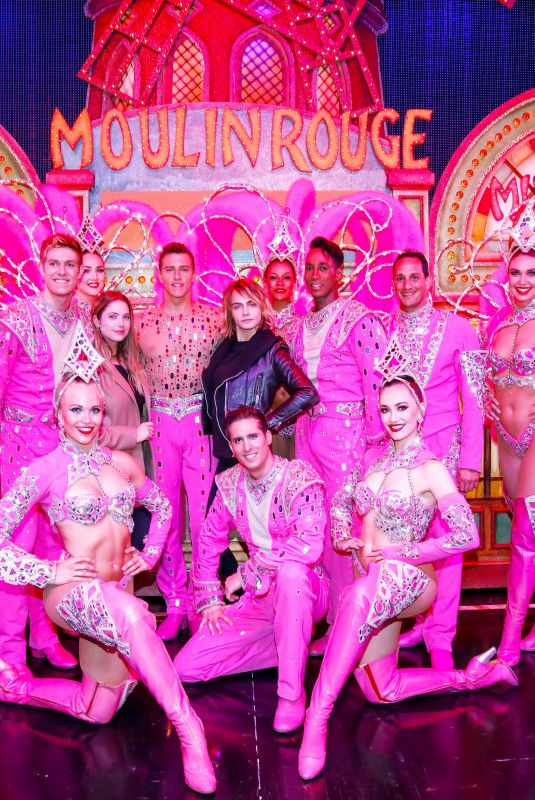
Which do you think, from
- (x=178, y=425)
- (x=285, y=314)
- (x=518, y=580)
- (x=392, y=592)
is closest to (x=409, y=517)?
(x=392, y=592)

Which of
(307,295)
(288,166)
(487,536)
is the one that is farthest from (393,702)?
(288,166)

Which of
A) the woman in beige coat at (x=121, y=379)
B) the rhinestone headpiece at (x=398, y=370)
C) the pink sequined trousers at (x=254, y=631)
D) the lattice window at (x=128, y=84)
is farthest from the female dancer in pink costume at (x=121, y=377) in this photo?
the lattice window at (x=128, y=84)

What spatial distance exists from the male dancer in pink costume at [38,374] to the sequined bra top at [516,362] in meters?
1.78

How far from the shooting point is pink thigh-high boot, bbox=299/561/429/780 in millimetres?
2488

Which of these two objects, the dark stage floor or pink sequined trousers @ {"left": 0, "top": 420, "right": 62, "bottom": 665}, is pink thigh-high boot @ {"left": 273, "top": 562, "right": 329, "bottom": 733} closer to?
the dark stage floor

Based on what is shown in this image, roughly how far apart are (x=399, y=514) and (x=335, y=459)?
0.75 m

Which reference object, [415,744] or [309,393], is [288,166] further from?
[415,744]

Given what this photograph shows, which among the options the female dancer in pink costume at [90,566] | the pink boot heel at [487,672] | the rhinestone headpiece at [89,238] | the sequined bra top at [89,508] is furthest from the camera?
the rhinestone headpiece at [89,238]

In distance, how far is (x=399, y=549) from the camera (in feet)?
9.14

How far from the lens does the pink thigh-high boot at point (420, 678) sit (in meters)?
2.87

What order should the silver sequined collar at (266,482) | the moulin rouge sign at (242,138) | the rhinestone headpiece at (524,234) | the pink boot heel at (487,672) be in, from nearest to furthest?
the pink boot heel at (487,672) → the silver sequined collar at (266,482) → the rhinestone headpiece at (524,234) → the moulin rouge sign at (242,138)

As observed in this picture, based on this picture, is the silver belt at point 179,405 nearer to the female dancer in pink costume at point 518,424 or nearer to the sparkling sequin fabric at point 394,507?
the sparkling sequin fabric at point 394,507

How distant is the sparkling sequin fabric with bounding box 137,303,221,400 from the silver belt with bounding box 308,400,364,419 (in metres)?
0.55

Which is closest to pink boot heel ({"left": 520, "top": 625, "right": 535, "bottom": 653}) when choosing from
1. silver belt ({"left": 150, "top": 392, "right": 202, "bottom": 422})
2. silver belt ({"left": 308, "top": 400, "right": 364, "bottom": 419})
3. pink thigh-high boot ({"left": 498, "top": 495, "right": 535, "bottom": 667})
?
pink thigh-high boot ({"left": 498, "top": 495, "right": 535, "bottom": 667})
